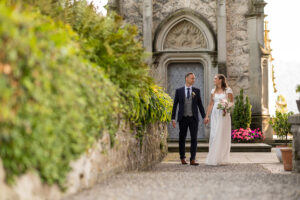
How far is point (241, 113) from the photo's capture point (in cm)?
1398

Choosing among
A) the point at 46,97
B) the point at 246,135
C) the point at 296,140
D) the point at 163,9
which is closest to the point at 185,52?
the point at 163,9

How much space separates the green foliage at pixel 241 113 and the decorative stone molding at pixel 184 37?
2530mm

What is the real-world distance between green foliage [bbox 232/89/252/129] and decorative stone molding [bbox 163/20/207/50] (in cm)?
253

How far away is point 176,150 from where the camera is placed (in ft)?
40.6

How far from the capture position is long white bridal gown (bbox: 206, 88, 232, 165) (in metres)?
8.66

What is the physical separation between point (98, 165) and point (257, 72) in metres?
10.8

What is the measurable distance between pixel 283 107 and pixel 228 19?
6832 millimetres

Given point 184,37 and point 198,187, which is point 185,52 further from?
point 198,187

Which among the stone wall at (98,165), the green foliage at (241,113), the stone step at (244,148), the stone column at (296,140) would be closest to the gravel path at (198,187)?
the stone wall at (98,165)

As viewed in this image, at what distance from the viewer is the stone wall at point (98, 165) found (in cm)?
305

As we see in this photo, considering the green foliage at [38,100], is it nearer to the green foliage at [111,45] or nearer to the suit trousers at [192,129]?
the green foliage at [111,45]

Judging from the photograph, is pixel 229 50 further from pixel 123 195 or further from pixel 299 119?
pixel 123 195

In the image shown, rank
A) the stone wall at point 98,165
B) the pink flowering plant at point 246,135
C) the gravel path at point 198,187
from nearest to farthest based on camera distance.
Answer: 1. the stone wall at point 98,165
2. the gravel path at point 198,187
3. the pink flowering plant at point 246,135

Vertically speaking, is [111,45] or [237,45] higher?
[237,45]
